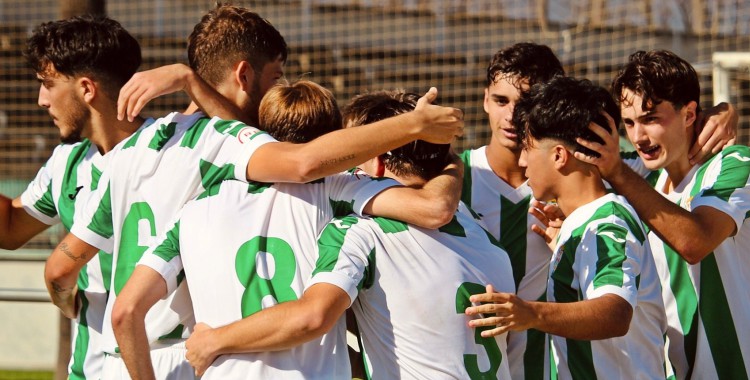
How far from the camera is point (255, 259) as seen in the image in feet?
8.92

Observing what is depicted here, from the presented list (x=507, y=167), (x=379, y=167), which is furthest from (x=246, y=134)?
(x=507, y=167)

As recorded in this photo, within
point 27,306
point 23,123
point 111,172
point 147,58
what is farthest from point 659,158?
point 23,123

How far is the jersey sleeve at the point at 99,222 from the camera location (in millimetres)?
3174

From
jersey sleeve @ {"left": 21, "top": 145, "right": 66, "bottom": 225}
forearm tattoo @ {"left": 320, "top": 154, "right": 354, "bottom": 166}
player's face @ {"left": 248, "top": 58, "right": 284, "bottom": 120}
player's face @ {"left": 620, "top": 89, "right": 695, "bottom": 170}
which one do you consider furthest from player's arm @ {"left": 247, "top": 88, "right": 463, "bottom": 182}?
jersey sleeve @ {"left": 21, "top": 145, "right": 66, "bottom": 225}

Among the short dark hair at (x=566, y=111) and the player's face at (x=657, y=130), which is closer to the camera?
the short dark hair at (x=566, y=111)

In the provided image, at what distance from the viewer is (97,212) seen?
319cm

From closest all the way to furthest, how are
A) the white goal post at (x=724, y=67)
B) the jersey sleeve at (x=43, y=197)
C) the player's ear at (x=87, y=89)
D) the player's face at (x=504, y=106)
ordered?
the player's ear at (x=87, y=89) < the player's face at (x=504, y=106) < the jersey sleeve at (x=43, y=197) < the white goal post at (x=724, y=67)

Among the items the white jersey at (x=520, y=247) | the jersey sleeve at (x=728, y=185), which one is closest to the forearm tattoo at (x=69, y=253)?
the white jersey at (x=520, y=247)

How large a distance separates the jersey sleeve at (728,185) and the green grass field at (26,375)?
679cm

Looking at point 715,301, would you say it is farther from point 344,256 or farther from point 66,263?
point 66,263

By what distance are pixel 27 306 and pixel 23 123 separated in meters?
4.42

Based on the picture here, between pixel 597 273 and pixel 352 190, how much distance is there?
0.71 meters

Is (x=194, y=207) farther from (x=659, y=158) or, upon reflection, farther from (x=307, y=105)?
(x=659, y=158)

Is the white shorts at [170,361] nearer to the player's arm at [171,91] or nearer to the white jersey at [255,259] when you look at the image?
the white jersey at [255,259]
